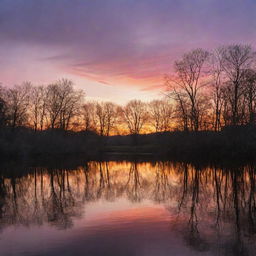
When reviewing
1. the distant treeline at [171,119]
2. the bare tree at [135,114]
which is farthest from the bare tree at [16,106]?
the bare tree at [135,114]

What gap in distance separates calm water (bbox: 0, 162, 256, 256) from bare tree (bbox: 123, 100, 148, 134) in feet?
247

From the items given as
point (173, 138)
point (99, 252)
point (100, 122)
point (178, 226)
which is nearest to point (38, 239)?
point (99, 252)

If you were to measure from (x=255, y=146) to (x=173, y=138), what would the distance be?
14.3 metres

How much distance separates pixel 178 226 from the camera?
1054cm

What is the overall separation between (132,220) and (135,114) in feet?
278

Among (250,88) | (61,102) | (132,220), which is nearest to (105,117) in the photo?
(61,102)

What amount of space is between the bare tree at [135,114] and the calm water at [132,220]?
75.2 m

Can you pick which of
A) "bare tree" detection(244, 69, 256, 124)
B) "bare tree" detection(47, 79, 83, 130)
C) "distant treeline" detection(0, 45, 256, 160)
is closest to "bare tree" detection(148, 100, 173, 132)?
"distant treeline" detection(0, 45, 256, 160)

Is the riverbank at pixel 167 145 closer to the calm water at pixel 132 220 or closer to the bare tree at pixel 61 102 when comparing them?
the bare tree at pixel 61 102

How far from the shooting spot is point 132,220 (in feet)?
38.1

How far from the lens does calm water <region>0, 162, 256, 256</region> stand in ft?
27.6

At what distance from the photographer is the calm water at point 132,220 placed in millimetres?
8410

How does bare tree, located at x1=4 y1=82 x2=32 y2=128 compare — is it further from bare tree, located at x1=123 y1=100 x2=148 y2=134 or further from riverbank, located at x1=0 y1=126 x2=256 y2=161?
bare tree, located at x1=123 y1=100 x2=148 y2=134

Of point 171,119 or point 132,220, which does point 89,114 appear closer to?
point 171,119
